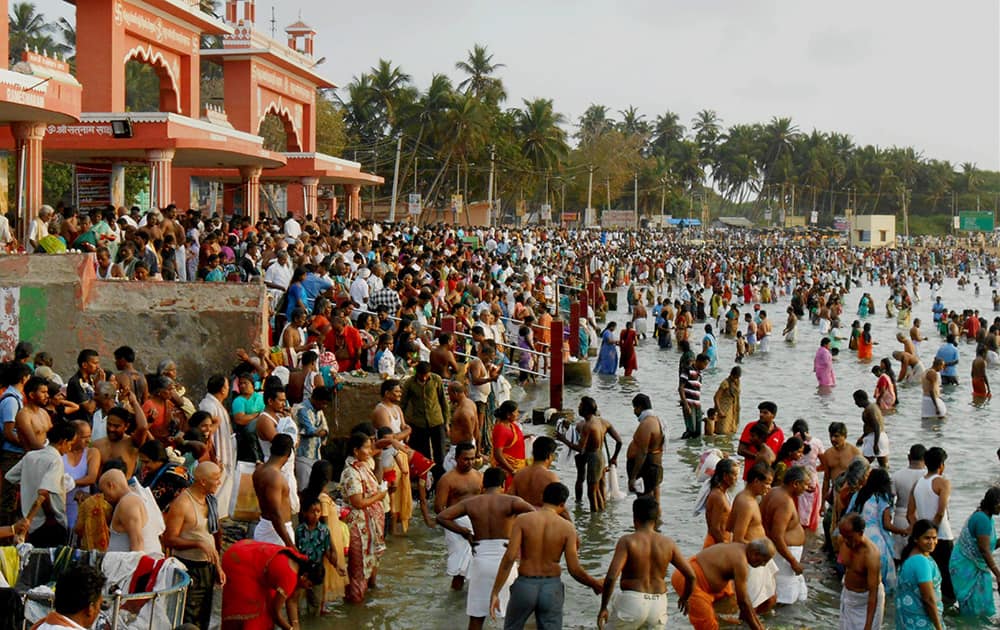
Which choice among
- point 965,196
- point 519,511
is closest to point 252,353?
point 519,511

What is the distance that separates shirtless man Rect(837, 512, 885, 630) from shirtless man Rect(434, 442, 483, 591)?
2.77 metres

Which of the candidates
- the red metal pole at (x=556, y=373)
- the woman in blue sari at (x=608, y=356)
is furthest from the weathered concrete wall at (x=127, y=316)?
the woman in blue sari at (x=608, y=356)

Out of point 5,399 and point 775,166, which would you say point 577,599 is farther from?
point 775,166

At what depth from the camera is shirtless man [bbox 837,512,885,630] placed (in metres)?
7.46

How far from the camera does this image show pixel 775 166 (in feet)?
411

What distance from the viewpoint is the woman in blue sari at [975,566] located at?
28.1ft

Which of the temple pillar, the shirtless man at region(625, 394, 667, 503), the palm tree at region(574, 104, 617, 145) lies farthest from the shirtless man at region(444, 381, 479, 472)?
the palm tree at region(574, 104, 617, 145)

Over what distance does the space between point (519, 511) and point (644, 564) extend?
3.11 feet

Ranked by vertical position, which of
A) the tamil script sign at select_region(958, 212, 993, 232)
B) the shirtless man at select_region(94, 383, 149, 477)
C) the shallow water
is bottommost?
the shallow water

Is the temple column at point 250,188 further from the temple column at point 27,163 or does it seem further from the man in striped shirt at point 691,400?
the man in striped shirt at point 691,400

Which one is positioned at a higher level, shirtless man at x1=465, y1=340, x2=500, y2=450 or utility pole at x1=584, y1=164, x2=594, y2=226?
utility pole at x1=584, y1=164, x2=594, y2=226

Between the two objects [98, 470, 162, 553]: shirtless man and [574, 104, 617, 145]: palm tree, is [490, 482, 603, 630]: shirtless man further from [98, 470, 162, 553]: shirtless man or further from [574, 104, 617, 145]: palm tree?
[574, 104, 617, 145]: palm tree

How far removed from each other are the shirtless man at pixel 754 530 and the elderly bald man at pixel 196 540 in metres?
3.68

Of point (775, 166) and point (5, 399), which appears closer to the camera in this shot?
point (5, 399)
